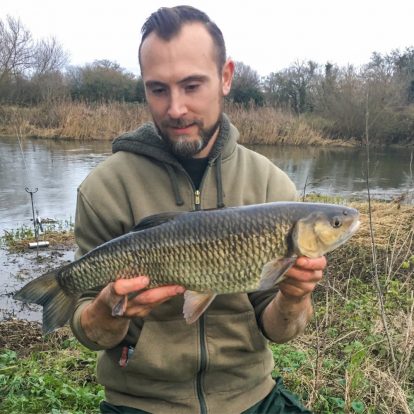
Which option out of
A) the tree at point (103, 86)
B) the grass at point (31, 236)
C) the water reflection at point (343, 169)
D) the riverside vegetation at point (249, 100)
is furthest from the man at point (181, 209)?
the tree at point (103, 86)

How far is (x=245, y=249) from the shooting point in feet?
5.65

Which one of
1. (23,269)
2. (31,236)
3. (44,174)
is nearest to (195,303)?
(23,269)

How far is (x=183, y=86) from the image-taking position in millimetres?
2070

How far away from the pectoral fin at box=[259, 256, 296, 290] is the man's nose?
2.51 feet

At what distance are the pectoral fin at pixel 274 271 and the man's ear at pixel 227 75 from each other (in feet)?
3.09

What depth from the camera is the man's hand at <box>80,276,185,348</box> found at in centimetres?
172

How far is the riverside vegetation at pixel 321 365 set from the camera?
9.37ft

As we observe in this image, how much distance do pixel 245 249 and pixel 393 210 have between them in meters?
6.61

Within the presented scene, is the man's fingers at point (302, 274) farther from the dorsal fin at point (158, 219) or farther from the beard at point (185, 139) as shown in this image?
the beard at point (185, 139)

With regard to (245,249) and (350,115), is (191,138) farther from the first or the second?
(350,115)

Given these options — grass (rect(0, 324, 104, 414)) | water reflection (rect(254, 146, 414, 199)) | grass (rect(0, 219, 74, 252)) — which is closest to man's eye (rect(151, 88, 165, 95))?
grass (rect(0, 324, 104, 414))

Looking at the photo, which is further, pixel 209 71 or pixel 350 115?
pixel 350 115

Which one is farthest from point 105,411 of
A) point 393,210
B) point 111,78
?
point 111,78

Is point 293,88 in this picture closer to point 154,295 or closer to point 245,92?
point 245,92
